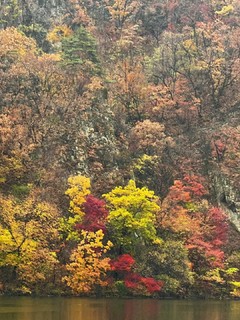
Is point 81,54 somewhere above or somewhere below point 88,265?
above

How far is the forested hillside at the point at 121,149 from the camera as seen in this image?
48062 millimetres

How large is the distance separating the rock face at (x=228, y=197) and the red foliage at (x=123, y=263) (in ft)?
64.8

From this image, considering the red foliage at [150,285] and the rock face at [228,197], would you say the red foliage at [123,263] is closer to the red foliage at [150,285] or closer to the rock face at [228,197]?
the red foliage at [150,285]

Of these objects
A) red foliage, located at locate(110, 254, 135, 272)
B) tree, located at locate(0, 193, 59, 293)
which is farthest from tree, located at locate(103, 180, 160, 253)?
tree, located at locate(0, 193, 59, 293)

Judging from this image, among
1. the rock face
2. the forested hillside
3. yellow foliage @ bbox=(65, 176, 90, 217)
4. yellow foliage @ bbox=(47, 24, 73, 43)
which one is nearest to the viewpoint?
the forested hillside

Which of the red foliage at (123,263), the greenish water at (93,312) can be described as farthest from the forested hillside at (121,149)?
the greenish water at (93,312)

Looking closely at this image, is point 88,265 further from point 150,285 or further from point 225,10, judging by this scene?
point 225,10

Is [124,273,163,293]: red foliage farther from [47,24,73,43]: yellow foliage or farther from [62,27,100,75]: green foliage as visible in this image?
[47,24,73,43]: yellow foliage

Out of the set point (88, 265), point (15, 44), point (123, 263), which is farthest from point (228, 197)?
point (15, 44)

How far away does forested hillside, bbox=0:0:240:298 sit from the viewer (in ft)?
158

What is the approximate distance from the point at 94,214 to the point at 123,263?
17.5ft

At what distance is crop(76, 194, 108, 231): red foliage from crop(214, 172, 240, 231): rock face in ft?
66.1

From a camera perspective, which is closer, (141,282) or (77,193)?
(141,282)

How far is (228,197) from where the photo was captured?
66438mm
